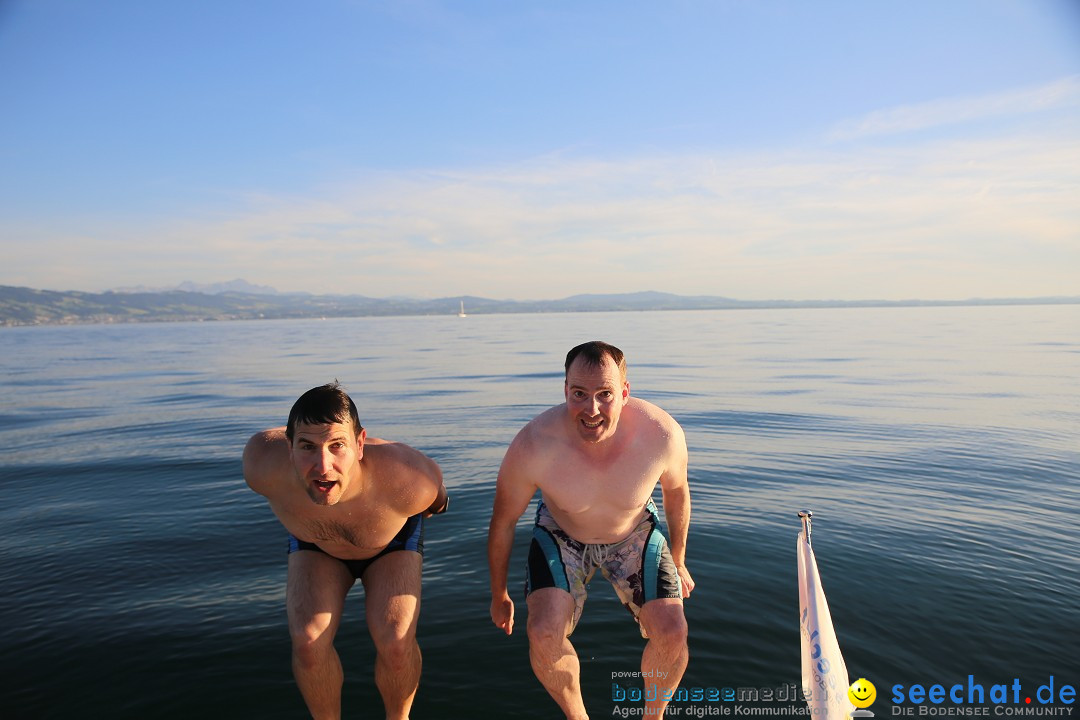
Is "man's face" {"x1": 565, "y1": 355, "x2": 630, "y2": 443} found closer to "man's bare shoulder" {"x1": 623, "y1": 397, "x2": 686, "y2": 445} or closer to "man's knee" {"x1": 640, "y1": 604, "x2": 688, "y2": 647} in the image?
"man's bare shoulder" {"x1": 623, "y1": 397, "x2": 686, "y2": 445}

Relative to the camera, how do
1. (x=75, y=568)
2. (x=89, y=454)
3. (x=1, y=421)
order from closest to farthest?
(x=75, y=568), (x=89, y=454), (x=1, y=421)

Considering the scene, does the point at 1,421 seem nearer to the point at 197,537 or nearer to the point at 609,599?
the point at 197,537

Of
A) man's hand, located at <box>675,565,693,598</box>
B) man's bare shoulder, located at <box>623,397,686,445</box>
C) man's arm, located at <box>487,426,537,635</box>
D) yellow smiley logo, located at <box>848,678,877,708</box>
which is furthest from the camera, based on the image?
man's hand, located at <box>675,565,693,598</box>

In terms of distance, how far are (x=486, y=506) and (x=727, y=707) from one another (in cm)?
470

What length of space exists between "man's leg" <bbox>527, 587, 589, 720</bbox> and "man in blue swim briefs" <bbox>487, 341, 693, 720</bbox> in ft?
0.04

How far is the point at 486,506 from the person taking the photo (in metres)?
8.64

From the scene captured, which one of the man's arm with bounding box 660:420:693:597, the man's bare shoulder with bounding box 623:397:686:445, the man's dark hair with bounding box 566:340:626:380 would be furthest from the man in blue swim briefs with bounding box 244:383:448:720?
the man's arm with bounding box 660:420:693:597

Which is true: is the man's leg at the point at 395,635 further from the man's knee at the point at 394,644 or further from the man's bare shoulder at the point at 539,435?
the man's bare shoulder at the point at 539,435

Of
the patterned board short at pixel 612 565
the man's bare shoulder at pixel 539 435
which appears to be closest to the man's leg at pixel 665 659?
the patterned board short at pixel 612 565

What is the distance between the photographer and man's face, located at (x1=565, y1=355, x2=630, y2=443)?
166 inches

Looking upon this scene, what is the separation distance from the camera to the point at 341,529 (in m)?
4.44

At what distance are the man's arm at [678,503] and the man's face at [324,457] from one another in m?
2.05

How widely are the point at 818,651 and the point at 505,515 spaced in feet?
6.42

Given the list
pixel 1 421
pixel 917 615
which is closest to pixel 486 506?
pixel 917 615
